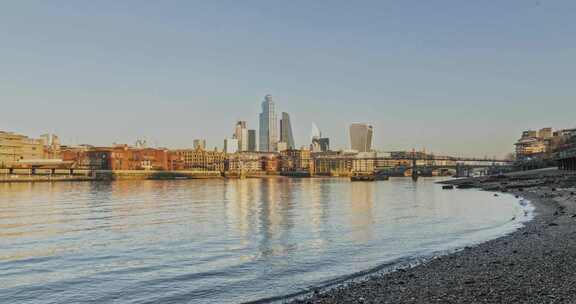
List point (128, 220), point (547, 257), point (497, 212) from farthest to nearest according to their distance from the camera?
point (497, 212) → point (128, 220) → point (547, 257)

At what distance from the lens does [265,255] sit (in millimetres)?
22656

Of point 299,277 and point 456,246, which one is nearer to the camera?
point 299,277

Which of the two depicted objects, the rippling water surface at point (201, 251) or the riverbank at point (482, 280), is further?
the rippling water surface at point (201, 251)

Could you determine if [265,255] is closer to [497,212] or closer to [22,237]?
[22,237]

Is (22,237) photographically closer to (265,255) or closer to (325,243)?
(265,255)

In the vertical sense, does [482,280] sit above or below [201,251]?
above

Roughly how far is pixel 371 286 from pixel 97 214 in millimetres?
37312

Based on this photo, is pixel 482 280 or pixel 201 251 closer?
pixel 482 280

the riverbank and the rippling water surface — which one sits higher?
the riverbank

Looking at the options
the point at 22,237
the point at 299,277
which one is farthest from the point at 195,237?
the point at 299,277

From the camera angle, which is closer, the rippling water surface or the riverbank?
the riverbank

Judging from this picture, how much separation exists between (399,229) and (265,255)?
44.3ft

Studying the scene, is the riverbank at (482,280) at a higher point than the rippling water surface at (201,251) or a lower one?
higher

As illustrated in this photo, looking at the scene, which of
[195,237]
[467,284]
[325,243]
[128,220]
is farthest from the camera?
[128,220]
